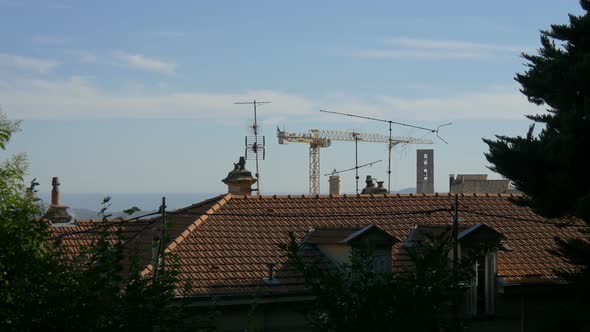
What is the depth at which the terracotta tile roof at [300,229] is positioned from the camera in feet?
68.8

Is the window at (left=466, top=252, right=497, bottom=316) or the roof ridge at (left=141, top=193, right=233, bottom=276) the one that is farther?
the window at (left=466, top=252, right=497, bottom=316)

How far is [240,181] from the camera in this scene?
27.7m

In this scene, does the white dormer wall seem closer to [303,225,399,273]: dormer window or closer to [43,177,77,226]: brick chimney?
[303,225,399,273]: dormer window

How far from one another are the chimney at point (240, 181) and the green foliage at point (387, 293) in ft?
48.6

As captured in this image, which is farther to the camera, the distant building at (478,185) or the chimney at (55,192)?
the distant building at (478,185)

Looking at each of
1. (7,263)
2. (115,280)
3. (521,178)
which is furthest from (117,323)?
(521,178)

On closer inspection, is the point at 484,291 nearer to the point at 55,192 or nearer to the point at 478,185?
the point at 55,192

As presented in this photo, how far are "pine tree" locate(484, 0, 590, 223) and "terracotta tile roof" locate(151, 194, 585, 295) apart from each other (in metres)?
1.96

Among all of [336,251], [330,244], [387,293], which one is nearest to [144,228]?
[330,244]

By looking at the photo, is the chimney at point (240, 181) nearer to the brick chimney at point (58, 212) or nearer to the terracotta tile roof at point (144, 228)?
the terracotta tile roof at point (144, 228)

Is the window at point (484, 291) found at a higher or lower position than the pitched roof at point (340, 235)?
lower

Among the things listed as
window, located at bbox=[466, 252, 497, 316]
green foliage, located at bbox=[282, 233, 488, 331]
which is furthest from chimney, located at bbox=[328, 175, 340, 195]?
green foliage, located at bbox=[282, 233, 488, 331]

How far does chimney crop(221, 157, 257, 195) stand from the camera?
27747 millimetres

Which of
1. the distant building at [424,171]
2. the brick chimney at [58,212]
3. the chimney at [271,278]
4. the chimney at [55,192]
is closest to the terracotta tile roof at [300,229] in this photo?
the chimney at [271,278]
